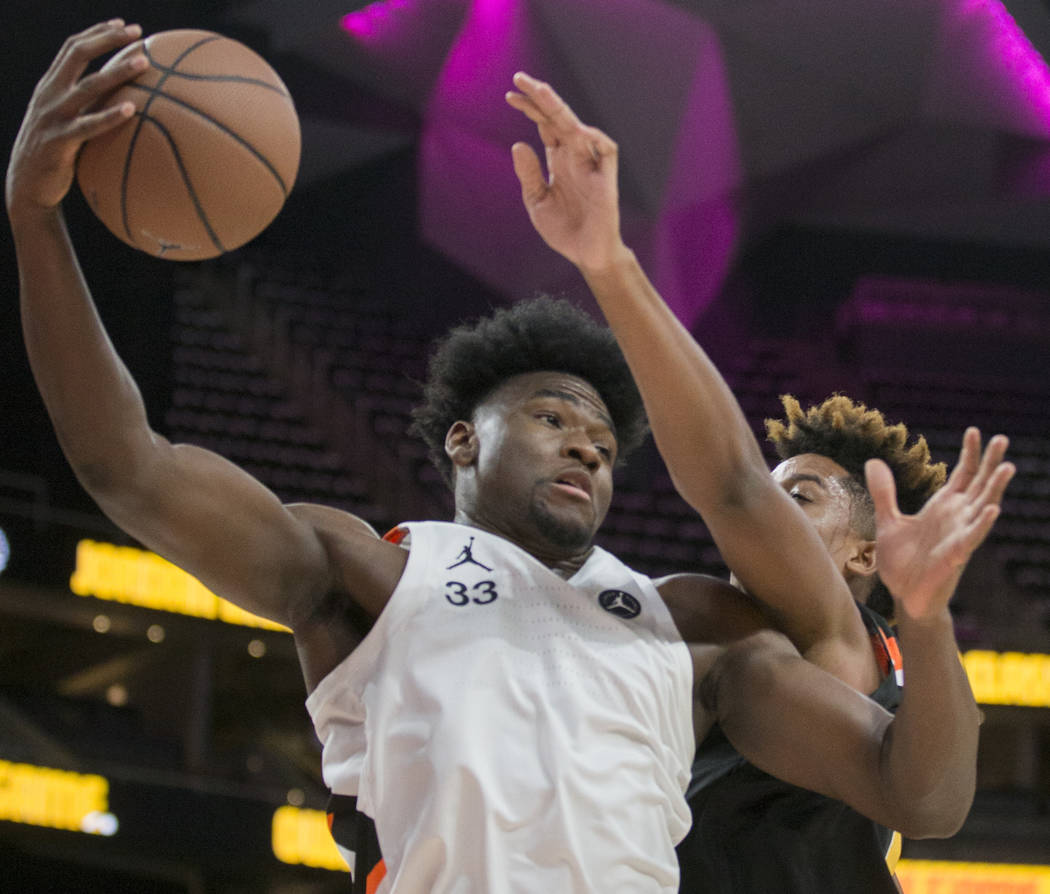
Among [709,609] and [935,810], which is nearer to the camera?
[935,810]

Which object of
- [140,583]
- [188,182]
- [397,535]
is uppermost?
[188,182]

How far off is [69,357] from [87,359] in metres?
0.03

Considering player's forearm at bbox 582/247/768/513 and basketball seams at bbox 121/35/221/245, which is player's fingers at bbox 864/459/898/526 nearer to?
player's forearm at bbox 582/247/768/513

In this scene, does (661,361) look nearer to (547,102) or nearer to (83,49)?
(547,102)

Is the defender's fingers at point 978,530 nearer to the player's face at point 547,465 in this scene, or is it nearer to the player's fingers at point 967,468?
the player's fingers at point 967,468

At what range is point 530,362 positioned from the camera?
125 inches

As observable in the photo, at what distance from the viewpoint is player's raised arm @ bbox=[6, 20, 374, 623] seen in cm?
227

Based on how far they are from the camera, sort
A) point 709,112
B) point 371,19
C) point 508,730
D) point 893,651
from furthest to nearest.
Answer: point 709,112 → point 371,19 → point 893,651 → point 508,730

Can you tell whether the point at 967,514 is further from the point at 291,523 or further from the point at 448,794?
the point at 291,523

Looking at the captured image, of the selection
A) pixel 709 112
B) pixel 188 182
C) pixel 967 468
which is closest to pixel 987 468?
pixel 967 468

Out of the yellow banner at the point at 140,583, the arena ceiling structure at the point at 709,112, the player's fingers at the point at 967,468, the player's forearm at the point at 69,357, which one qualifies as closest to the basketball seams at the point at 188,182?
the player's forearm at the point at 69,357

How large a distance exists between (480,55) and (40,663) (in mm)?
7814

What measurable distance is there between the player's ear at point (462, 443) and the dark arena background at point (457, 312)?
27.3 feet

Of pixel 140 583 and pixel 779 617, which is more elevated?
pixel 779 617
